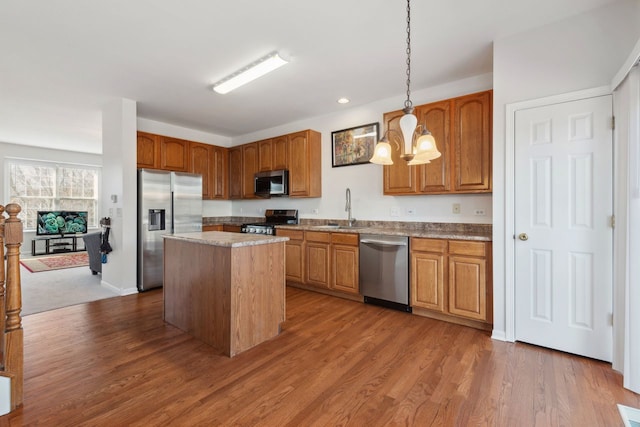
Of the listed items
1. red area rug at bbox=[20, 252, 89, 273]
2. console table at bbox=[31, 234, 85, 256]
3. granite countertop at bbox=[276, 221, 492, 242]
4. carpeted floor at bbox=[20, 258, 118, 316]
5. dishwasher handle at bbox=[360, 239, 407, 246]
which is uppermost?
granite countertop at bbox=[276, 221, 492, 242]

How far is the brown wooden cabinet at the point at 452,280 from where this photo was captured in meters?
2.78

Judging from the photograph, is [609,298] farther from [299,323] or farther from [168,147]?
[168,147]

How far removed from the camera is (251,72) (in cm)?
310

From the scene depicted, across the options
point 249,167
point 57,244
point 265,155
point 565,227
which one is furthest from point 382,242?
point 57,244

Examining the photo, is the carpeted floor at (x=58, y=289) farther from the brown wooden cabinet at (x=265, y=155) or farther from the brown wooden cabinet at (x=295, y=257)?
the brown wooden cabinet at (x=265, y=155)

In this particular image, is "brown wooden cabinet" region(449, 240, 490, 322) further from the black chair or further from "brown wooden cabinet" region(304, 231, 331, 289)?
the black chair

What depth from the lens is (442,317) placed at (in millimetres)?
3105

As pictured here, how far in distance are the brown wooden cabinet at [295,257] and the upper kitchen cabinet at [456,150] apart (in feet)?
5.34

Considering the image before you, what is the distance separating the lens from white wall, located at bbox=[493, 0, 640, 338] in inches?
86.2

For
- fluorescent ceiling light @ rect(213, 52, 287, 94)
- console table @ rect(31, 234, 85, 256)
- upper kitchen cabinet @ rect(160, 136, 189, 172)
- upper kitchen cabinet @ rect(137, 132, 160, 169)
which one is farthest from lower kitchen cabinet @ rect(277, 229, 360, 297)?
console table @ rect(31, 234, 85, 256)

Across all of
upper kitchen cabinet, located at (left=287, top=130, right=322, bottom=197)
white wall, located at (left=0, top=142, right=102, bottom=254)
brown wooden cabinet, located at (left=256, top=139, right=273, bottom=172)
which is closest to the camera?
upper kitchen cabinet, located at (left=287, top=130, right=322, bottom=197)

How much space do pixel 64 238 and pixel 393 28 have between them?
9.15 meters

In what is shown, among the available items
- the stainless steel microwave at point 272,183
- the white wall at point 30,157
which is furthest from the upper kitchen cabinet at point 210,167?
the white wall at point 30,157

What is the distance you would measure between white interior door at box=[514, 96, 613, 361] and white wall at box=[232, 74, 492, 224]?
780 mm
